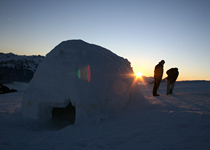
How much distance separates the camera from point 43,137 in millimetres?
3439

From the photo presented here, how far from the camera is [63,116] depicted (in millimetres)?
5914

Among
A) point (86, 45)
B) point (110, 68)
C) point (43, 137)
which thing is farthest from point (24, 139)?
point (86, 45)

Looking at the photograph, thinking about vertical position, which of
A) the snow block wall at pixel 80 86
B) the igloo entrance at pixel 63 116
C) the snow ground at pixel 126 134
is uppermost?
the snow block wall at pixel 80 86

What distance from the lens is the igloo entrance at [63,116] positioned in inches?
211

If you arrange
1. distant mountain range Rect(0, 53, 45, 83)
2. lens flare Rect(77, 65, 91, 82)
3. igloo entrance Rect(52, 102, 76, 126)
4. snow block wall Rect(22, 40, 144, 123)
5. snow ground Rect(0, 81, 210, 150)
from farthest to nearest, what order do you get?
distant mountain range Rect(0, 53, 45, 83) < igloo entrance Rect(52, 102, 76, 126) < lens flare Rect(77, 65, 91, 82) < snow block wall Rect(22, 40, 144, 123) < snow ground Rect(0, 81, 210, 150)

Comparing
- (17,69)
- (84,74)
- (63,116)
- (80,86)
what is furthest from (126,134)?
(17,69)

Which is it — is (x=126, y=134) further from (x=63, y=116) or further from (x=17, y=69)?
(x=17, y=69)

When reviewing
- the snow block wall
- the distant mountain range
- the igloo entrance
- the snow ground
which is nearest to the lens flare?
the snow block wall

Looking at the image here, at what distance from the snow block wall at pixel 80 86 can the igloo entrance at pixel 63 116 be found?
53cm

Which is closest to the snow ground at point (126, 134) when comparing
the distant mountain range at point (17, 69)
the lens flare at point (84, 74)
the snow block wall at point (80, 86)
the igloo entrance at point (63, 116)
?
the snow block wall at point (80, 86)

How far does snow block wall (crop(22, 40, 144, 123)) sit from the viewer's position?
446 centimetres

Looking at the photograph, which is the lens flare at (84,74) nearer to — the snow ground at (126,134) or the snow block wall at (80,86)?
the snow block wall at (80,86)

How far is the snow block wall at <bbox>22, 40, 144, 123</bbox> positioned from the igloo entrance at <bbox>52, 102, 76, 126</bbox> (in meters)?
0.53

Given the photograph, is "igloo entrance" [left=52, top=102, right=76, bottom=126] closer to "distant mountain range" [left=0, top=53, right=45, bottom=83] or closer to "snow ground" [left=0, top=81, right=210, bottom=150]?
"snow ground" [left=0, top=81, right=210, bottom=150]
